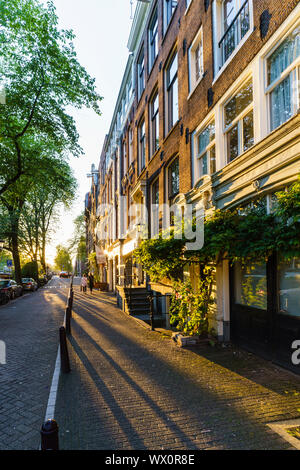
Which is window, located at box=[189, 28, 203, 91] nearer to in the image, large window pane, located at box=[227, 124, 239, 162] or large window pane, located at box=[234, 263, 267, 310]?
large window pane, located at box=[227, 124, 239, 162]

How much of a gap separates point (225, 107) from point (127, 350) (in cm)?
706

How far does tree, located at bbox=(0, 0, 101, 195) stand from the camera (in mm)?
13789

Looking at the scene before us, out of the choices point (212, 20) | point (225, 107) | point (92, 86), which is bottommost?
point (225, 107)

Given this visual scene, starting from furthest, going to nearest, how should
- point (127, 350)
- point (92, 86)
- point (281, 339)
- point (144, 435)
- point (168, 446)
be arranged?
point (92, 86) < point (127, 350) < point (281, 339) < point (144, 435) < point (168, 446)

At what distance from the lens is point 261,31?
6297mm

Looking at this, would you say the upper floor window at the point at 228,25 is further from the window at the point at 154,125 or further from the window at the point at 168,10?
the window at the point at 154,125

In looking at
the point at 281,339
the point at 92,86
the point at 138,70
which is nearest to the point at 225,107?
the point at 281,339

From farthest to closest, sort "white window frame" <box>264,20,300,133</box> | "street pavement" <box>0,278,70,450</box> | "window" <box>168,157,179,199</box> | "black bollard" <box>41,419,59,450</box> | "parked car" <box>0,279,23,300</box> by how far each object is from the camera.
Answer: "parked car" <box>0,279,23,300</box> → "window" <box>168,157,179,199</box> → "white window frame" <box>264,20,300,133</box> → "street pavement" <box>0,278,70,450</box> → "black bollard" <box>41,419,59,450</box>

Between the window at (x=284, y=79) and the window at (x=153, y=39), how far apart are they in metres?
10.6

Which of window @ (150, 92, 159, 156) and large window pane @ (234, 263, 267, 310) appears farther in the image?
window @ (150, 92, 159, 156)

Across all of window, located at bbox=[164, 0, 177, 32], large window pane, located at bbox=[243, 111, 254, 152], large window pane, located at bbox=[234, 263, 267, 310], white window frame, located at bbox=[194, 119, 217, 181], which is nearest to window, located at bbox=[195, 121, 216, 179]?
white window frame, located at bbox=[194, 119, 217, 181]

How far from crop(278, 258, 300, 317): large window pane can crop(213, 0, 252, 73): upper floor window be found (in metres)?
5.54

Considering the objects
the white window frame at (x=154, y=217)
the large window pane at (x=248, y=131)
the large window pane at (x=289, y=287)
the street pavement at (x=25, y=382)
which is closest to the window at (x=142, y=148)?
the white window frame at (x=154, y=217)

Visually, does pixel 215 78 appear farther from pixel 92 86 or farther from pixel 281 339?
pixel 92 86
